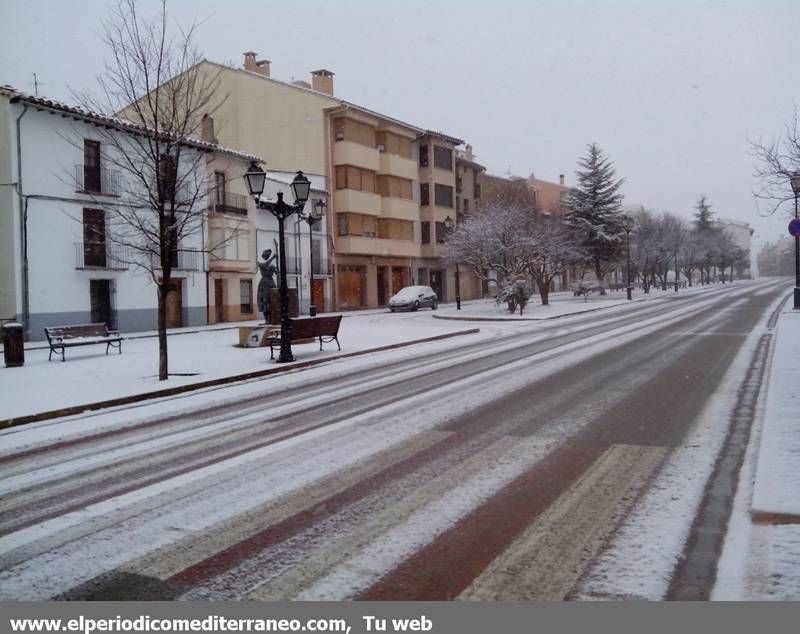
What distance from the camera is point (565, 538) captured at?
3945 millimetres

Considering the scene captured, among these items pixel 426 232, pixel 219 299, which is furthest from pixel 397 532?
pixel 426 232

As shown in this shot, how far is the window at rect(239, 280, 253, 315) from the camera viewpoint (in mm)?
34719

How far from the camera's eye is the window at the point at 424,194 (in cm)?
5106

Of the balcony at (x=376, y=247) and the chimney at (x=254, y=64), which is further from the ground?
the chimney at (x=254, y=64)

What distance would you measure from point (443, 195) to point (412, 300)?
683 inches

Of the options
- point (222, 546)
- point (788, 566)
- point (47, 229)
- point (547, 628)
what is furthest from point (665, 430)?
point (47, 229)

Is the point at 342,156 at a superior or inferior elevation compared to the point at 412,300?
superior

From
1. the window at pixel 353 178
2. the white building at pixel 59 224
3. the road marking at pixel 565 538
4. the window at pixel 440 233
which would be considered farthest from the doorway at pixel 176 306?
the road marking at pixel 565 538

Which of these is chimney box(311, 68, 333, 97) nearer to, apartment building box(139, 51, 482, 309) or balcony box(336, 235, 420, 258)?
apartment building box(139, 51, 482, 309)

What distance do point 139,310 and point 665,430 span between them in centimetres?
2550

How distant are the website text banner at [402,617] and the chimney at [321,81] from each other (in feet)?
153

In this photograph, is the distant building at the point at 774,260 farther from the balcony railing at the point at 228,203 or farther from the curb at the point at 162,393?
the curb at the point at 162,393

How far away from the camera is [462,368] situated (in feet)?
39.9

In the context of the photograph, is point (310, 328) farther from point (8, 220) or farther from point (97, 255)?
point (97, 255)
